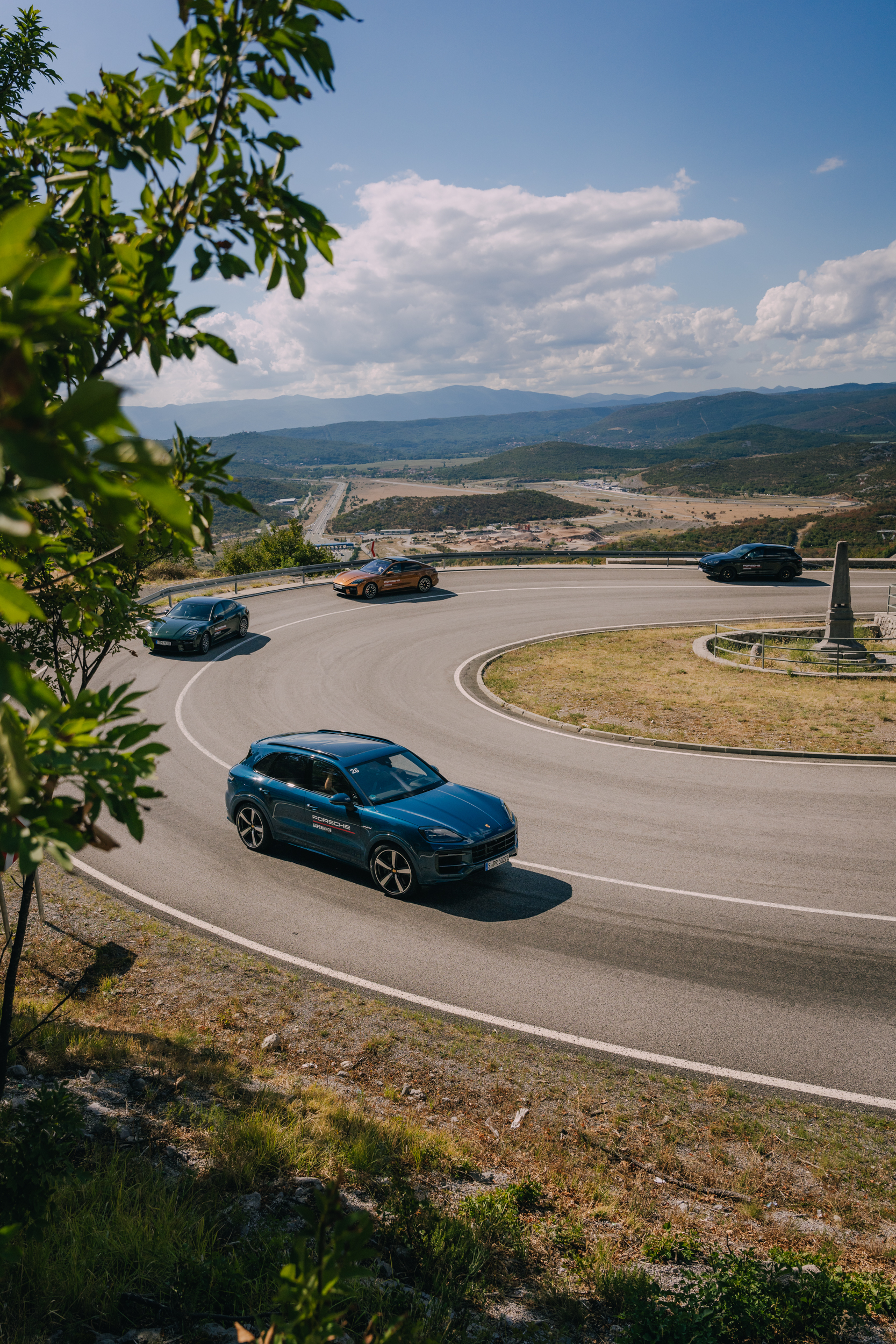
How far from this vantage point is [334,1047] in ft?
23.0

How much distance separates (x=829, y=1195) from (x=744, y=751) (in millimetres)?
11510

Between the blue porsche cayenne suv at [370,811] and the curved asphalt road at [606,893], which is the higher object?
the blue porsche cayenne suv at [370,811]

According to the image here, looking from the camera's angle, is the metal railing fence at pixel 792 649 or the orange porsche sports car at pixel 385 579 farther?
the orange porsche sports car at pixel 385 579

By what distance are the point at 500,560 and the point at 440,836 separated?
3586 centimetres

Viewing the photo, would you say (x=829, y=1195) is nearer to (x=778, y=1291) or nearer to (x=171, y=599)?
(x=778, y=1291)

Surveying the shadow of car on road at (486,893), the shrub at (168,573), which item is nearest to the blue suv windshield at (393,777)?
the shadow of car on road at (486,893)

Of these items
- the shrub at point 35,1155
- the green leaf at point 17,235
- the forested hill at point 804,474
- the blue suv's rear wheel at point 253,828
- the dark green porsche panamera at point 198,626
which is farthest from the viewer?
the forested hill at point 804,474

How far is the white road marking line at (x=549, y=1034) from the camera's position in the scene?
6711 mm

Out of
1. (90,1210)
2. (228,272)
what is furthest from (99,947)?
(228,272)

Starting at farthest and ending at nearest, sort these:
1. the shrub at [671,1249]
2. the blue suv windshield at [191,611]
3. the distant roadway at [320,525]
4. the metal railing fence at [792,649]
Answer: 1. the distant roadway at [320,525]
2. the blue suv windshield at [191,611]
3. the metal railing fence at [792,649]
4. the shrub at [671,1249]

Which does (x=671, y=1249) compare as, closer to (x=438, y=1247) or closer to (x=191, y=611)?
(x=438, y=1247)

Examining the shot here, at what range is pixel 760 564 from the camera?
1492 inches

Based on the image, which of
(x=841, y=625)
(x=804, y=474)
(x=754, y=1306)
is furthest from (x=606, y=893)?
(x=804, y=474)

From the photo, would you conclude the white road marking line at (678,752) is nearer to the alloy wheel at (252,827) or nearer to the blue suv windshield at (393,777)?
the blue suv windshield at (393,777)
